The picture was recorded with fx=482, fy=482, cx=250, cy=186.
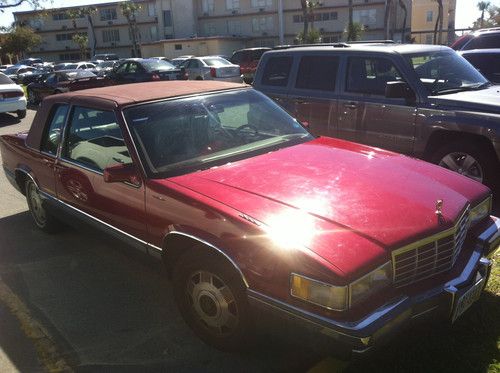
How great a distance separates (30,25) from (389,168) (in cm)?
8272

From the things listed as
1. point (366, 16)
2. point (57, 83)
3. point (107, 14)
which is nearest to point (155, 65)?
point (57, 83)

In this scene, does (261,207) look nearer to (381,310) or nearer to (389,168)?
(381,310)

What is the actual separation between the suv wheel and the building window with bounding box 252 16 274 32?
55.1 metres

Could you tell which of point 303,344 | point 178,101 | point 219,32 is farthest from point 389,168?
point 219,32

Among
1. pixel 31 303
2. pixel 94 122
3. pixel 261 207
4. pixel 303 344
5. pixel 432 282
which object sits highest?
pixel 94 122

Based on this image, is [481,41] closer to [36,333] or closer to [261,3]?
[36,333]

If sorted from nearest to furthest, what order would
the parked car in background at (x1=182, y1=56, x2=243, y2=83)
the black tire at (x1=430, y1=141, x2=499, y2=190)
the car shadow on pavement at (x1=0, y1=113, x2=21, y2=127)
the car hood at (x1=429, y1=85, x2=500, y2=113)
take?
the car hood at (x1=429, y1=85, x2=500, y2=113) → the black tire at (x1=430, y1=141, x2=499, y2=190) → the car shadow on pavement at (x1=0, y1=113, x2=21, y2=127) → the parked car in background at (x1=182, y1=56, x2=243, y2=83)

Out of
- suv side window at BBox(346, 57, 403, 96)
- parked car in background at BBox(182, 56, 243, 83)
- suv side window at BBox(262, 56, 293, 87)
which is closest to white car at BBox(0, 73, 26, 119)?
parked car in background at BBox(182, 56, 243, 83)

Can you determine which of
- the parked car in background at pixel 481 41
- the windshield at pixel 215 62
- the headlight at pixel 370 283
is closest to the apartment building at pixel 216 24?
the windshield at pixel 215 62

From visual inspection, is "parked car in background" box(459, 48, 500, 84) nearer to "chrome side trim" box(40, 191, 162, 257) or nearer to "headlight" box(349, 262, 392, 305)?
"headlight" box(349, 262, 392, 305)

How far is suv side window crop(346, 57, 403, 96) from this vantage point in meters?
6.00

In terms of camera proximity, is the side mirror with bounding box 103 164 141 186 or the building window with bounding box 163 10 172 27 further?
the building window with bounding box 163 10 172 27

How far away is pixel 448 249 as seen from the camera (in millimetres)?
2764

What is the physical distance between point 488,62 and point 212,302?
7.34 metres
